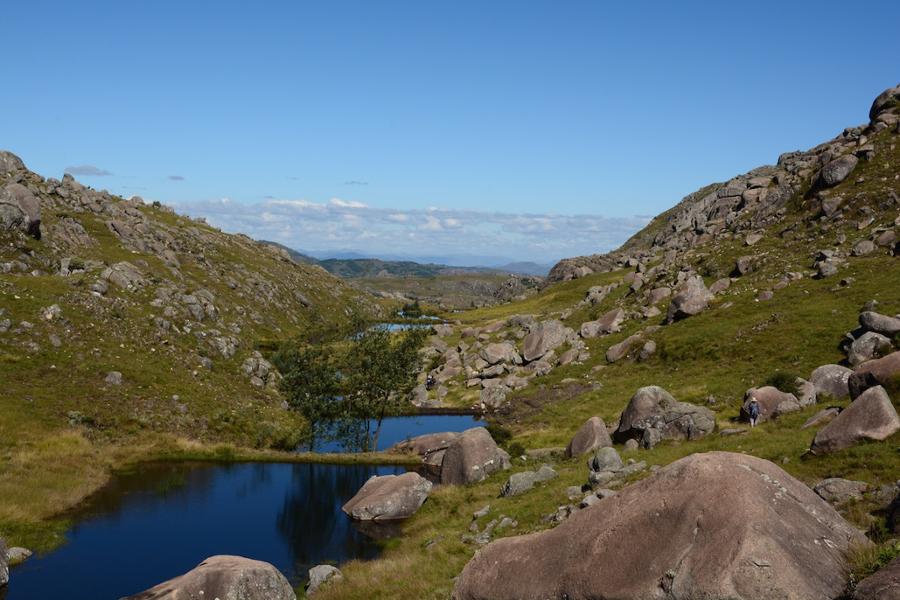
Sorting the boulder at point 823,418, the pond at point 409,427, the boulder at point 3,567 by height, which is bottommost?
the pond at point 409,427

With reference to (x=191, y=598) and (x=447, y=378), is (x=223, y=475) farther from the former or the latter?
(x=447, y=378)

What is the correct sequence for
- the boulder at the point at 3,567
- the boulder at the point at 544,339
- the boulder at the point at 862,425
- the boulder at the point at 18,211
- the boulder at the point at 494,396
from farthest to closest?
the boulder at the point at 544,339 → the boulder at the point at 18,211 → the boulder at the point at 494,396 → the boulder at the point at 3,567 → the boulder at the point at 862,425

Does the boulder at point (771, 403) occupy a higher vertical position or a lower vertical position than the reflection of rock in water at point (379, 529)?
higher

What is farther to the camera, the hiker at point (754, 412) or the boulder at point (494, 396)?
the boulder at point (494, 396)

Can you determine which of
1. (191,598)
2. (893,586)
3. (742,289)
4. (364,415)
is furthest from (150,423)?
(742,289)

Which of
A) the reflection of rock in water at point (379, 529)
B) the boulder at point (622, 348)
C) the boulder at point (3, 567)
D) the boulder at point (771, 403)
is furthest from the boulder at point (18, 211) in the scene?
the boulder at point (771, 403)

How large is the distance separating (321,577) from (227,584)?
29.6ft

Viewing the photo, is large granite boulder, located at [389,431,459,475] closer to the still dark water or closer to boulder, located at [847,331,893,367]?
the still dark water

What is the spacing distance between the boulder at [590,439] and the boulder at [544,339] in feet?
185

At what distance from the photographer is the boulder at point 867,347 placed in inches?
2256

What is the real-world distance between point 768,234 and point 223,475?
106086 mm

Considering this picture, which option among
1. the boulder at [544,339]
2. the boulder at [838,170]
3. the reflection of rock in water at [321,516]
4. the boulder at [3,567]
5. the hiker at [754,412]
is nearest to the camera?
the boulder at [3,567]

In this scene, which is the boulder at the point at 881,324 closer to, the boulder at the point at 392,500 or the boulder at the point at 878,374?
the boulder at the point at 878,374

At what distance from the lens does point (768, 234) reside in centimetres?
11850
